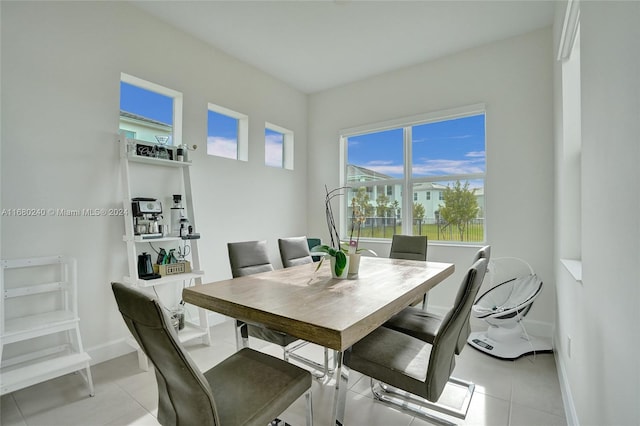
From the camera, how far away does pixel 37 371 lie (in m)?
1.90

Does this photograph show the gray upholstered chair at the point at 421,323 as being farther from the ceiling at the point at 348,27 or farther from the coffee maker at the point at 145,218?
the ceiling at the point at 348,27

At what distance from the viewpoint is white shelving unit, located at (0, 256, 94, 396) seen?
1.91 metres

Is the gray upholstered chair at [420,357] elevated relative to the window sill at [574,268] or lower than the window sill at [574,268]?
lower

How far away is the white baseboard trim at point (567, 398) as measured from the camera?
5.54 feet

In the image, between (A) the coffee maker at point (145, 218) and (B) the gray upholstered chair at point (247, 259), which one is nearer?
(B) the gray upholstered chair at point (247, 259)

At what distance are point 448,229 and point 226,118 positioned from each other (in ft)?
9.97

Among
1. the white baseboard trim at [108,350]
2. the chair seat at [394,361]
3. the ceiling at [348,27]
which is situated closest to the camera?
the chair seat at [394,361]

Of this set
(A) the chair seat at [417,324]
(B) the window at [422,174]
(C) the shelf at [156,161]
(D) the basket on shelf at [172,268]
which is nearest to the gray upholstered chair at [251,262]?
(A) the chair seat at [417,324]

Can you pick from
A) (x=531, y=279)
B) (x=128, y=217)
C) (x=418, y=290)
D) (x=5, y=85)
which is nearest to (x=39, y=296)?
(x=128, y=217)

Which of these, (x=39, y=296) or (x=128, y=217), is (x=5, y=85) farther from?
(x=39, y=296)

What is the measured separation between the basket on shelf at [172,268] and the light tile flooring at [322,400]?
30.1 inches

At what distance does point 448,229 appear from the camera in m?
3.71

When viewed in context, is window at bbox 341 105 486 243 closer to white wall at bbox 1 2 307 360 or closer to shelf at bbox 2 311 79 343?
white wall at bbox 1 2 307 360

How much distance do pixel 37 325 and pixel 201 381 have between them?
1.80 meters
